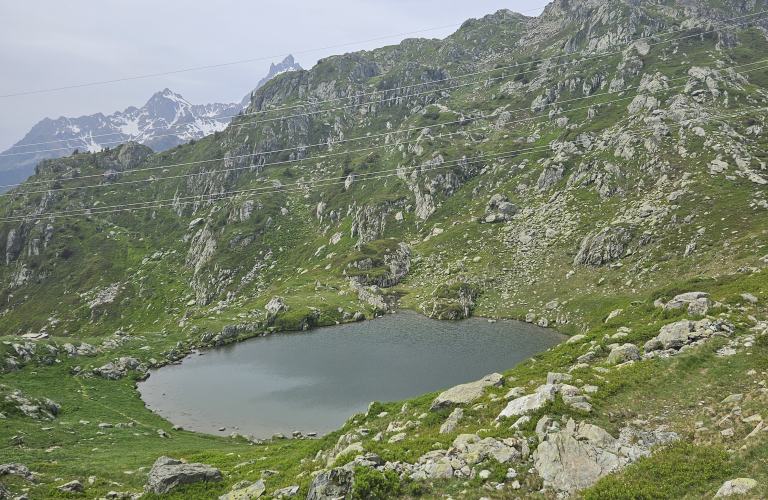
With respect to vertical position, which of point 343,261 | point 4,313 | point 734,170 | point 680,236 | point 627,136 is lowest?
point 4,313

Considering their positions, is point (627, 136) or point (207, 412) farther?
point (627, 136)

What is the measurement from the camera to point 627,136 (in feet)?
404

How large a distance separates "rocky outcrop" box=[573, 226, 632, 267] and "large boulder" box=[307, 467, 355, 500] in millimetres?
92637

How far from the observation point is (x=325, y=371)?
7006cm

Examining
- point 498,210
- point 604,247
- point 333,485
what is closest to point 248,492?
point 333,485

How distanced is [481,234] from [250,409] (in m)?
99.1

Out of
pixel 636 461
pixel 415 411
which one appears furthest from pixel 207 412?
pixel 636 461

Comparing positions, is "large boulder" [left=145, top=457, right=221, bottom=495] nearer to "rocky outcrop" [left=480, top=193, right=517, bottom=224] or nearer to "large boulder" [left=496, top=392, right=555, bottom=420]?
"large boulder" [left=496, top=392, right=555, bottom=420]

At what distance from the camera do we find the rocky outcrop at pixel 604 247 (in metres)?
88.0

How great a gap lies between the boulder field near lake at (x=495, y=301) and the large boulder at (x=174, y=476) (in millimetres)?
135

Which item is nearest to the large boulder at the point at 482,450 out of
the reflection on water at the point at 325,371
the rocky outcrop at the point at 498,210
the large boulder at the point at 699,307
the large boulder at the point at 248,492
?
the large boulder at the point at 248,492

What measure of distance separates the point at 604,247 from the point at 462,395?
8225cm

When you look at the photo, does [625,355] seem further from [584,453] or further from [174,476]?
[174,476]

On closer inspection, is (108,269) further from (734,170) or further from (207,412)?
(734,170)
